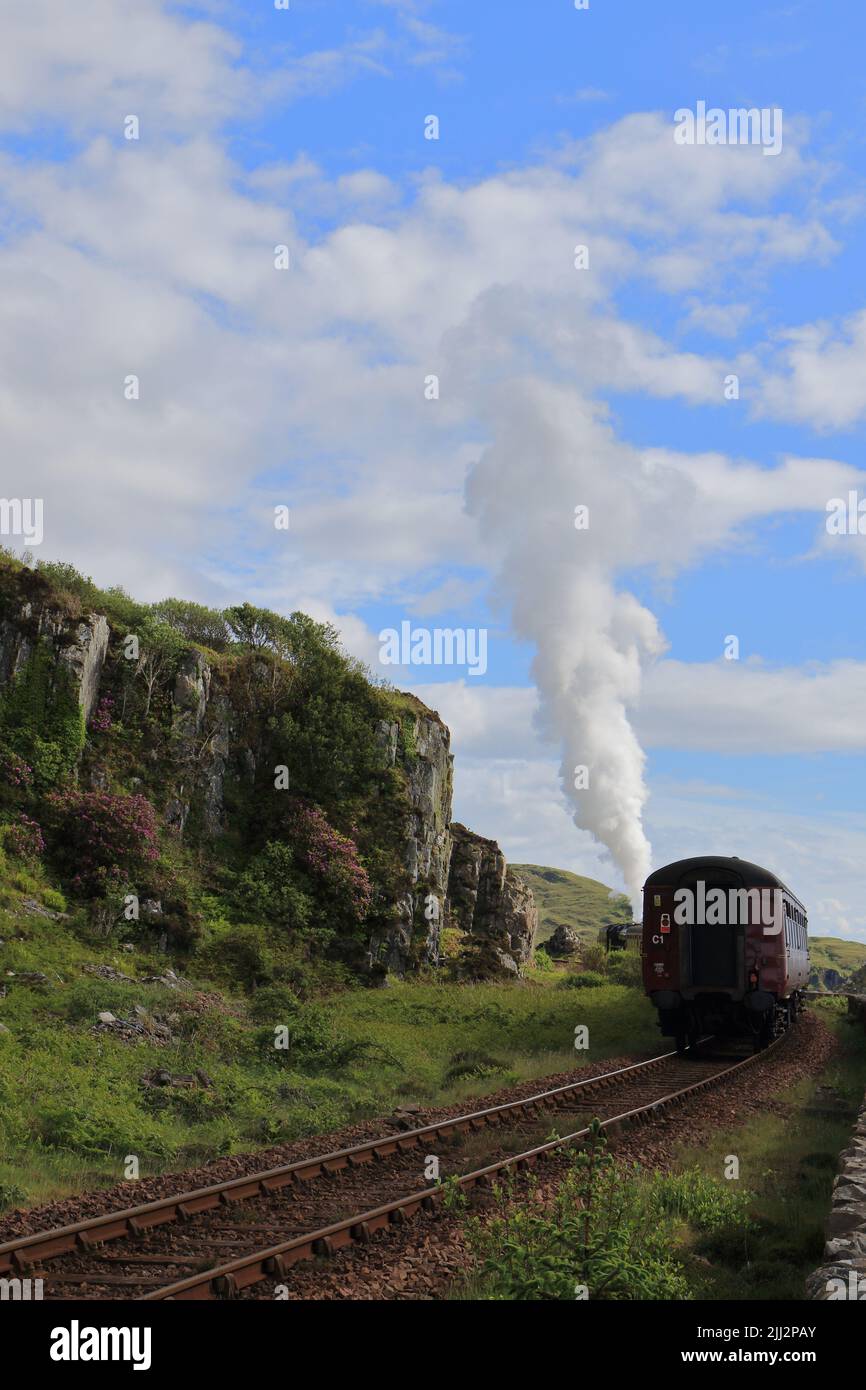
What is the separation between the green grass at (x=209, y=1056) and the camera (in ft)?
46.0

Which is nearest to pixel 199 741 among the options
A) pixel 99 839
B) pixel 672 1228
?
pixel 99 839

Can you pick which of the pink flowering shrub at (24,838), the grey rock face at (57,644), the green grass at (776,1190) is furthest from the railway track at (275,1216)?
the grey rock face at (57,644)

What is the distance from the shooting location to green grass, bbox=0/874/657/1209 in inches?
552

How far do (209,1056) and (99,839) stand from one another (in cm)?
1255

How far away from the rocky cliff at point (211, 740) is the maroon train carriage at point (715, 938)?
1248 centimetres

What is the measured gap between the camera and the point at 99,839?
102ft

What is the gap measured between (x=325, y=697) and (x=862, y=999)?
74.4ft

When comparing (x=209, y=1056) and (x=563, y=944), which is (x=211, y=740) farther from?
(x=563, y=944)

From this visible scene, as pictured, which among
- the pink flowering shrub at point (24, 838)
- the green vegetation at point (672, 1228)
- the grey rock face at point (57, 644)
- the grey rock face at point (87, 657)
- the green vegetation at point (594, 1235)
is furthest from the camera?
the grey rock face at point (87, 657)

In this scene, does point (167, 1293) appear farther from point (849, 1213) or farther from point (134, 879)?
point (134, 879)

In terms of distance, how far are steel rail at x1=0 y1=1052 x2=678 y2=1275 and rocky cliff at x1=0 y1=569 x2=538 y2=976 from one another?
19.9m

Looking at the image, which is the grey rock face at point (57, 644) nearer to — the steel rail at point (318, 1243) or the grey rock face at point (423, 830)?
the grey rock face at point (423, 830)

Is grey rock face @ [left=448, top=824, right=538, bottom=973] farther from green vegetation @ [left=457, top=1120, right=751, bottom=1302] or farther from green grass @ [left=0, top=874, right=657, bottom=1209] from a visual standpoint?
green vegetation @ [left=457, top=1120, right=751, bottom=1302]
